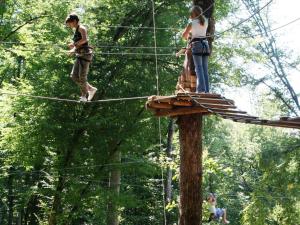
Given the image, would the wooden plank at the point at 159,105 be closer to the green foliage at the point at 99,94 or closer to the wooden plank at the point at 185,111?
the wooden plank at the point at 185,111

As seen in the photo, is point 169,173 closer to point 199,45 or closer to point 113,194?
point 113,194

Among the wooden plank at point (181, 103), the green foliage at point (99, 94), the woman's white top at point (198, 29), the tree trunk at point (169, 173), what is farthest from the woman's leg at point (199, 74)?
the tree trunk at point (169, 173)

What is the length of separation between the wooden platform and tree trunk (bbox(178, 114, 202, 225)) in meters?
0.21

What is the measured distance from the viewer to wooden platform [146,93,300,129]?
4348 millimetres

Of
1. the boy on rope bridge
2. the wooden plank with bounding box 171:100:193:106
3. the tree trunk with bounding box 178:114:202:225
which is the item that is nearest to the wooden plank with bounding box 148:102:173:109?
the wooden plank with bounding box 171:100:193:106

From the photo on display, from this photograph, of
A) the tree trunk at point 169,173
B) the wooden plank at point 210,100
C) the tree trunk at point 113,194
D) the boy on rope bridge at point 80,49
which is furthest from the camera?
the tree trunk at point 169,173

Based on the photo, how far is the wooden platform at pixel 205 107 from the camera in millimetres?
4348

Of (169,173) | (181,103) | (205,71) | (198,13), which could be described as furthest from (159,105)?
(169,173)

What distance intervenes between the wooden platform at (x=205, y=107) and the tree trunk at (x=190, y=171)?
214 mm

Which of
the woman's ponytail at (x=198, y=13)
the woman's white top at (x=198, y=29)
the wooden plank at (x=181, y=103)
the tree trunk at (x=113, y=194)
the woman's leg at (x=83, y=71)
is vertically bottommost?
the tree trunk at (x=113, y=194)

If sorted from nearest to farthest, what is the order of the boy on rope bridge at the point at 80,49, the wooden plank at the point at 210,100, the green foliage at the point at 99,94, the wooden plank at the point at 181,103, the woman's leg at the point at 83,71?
1. the wooden plank at the point at 210,100
2. the wooden plank at the point at 181,103
3. the boy on rope bridge at the point at 80,49
4. the woman's leg at the point at 83,71
5. the green foliage at the point at 99,94

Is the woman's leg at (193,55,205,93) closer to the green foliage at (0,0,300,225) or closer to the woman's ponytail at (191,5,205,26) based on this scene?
the woman's ponytail at (191,5,205,26)

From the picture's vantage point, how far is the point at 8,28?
13.4 m

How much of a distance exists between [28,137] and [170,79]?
14.1ft
